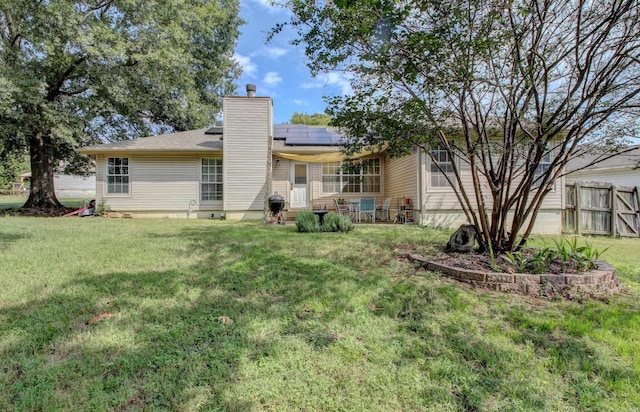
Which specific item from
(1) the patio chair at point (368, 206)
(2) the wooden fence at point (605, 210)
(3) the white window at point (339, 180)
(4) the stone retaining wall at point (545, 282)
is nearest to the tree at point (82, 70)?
(3) the white window at point (339, 180)

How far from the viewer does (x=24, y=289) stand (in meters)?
3.41

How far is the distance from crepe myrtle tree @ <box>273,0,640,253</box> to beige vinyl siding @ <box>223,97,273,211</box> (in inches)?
288

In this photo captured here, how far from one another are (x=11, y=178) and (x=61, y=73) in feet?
110

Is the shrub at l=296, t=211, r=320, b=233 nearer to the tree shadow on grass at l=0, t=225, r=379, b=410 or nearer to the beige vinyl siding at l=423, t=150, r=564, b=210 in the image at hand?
the tree shadow on grass at l=0, t=225, r=379, b=410

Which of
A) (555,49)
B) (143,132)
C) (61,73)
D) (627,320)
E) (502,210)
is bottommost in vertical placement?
(627,320)

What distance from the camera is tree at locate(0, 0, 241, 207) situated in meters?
11.7

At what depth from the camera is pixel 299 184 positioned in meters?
12.5

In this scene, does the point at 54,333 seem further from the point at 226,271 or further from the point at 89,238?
the point at 89,238

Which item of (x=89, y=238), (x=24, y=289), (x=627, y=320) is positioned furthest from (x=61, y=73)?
(x=627, y=320)

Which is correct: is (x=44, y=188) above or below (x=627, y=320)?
above

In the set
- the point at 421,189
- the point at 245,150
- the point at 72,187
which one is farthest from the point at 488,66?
the point at 72,187

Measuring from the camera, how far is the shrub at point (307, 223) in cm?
774

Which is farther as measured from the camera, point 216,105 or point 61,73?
point 216,105

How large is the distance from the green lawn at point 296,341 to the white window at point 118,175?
28.5 ft
